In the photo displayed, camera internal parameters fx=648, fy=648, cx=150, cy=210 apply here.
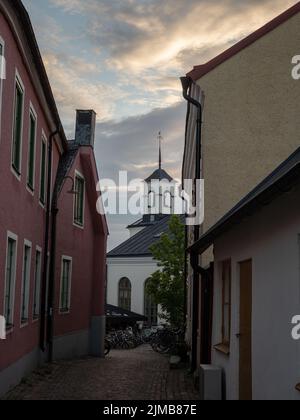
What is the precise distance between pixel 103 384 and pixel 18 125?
5139 mm

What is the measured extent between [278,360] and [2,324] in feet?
18.1

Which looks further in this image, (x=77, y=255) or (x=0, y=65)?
(x=77, y=255)

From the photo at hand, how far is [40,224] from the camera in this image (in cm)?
1523

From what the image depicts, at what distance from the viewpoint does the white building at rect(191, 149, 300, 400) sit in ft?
19.8

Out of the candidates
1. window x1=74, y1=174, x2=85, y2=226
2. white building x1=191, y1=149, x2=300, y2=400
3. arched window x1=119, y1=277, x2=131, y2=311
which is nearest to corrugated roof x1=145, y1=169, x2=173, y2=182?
arched window x1=119, y1=277, x2=131, y2=311

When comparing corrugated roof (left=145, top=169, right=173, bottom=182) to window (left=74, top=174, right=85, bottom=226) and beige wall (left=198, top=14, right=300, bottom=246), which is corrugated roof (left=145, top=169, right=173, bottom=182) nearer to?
window (left=74, top=174, right=85, bottom=226)

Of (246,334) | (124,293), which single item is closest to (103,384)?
(246,334)

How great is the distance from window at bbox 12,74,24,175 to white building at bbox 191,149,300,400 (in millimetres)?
3806

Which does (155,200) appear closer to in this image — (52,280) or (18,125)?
(52,280)

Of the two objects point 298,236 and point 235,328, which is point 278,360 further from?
point 235,328

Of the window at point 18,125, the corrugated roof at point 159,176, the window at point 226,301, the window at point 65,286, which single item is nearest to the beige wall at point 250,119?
the window at point 226,301

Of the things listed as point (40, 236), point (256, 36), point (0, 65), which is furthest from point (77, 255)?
point (0, 65)

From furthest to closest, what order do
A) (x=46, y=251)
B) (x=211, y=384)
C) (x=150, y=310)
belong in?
1. (x=150, y=310)
2. (x=46, y=251)
3. (x=211, y=384)
